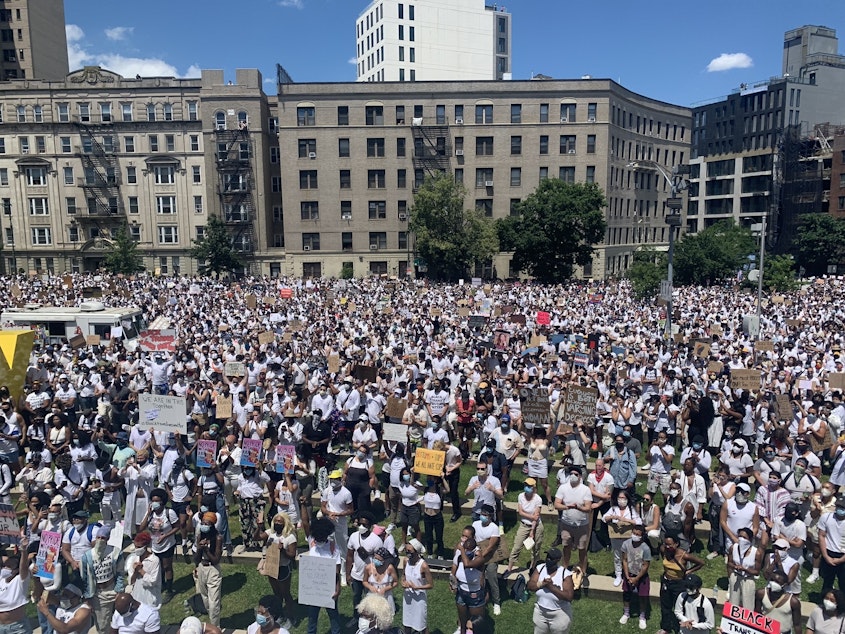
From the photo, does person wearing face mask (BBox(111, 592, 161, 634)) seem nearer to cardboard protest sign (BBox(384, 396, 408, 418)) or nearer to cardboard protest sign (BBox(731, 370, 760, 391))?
cardboard protest sign (BBox(384, 396, 408, 418))

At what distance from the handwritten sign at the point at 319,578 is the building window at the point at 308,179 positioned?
55.3 metres

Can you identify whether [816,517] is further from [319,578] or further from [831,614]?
[319,578]

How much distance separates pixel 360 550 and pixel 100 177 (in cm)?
6577

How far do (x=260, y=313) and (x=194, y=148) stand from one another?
41.8 meters

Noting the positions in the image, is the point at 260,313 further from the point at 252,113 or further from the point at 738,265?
the point at 252,113

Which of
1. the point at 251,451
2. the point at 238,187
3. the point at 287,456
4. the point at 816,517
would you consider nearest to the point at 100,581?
the point at 251,451

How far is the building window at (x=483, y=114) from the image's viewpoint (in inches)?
2345

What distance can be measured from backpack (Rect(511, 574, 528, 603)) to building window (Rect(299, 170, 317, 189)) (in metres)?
54.7

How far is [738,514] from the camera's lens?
8.50m

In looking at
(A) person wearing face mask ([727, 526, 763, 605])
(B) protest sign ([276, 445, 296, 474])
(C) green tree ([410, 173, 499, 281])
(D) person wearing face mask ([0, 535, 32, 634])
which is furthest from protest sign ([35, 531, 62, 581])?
(C) green tree ([410, 173, 499, 281])

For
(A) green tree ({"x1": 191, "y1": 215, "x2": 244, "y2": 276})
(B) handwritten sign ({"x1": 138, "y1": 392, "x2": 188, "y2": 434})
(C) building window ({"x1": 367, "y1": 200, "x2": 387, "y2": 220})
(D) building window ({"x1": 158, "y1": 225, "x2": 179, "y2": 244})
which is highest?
(C) building window ({"x1": 367, "y1": 200, "x2": 387, "y2": 220})

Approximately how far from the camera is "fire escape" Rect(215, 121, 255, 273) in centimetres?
6150

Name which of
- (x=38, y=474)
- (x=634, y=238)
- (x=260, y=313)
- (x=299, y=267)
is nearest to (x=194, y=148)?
(x=299, y=267)

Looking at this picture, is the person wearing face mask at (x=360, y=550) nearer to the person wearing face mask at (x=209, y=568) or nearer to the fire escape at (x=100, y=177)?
the person wearing face mask at (x=209, y=568)
